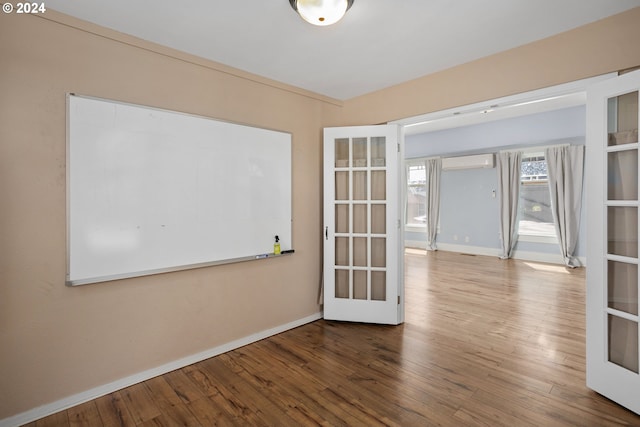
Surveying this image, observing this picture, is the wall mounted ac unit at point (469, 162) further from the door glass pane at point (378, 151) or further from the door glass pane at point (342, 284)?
the door glass pane at point (342, 284)

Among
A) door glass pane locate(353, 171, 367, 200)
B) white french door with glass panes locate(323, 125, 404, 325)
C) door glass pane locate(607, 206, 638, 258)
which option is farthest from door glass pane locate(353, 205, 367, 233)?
door glass pane locate(607, 206, 638, 258)

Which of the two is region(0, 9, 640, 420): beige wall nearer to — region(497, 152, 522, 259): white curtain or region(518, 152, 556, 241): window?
region(497, 152, 522, 259): white curtain

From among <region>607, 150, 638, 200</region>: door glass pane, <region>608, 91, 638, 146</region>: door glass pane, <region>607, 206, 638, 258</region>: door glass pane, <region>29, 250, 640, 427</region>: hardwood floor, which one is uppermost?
<region>608, 91, 638, 146</region>: door glass pane

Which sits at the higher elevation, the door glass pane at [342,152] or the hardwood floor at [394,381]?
the door glass pane at [342,152]

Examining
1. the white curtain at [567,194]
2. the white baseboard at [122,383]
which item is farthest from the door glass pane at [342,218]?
the white curtain at [567,194]

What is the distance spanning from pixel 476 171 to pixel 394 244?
4.87 meters

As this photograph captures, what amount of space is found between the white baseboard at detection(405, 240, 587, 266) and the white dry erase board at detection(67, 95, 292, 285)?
18.8 ft

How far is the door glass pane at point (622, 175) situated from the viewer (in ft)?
6.31

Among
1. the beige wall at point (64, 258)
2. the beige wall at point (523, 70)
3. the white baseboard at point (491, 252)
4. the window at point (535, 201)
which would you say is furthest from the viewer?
the window at point (535, 201)

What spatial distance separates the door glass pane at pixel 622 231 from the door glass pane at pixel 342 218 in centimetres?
213

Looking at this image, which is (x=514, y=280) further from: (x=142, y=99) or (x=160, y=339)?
(x=142, y=99)

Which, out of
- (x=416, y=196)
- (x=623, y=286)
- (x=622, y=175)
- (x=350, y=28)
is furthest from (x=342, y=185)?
(x=416, y=196)

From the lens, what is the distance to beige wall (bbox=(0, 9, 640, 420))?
1892mm

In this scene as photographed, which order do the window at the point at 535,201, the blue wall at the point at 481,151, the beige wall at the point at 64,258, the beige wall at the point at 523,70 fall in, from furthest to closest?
1. the window at the point at 535,201
2. the blue wall at the point at 481,151
3. the beige wall at the point at 523,70
4. the beige wall at the point at 64,258
